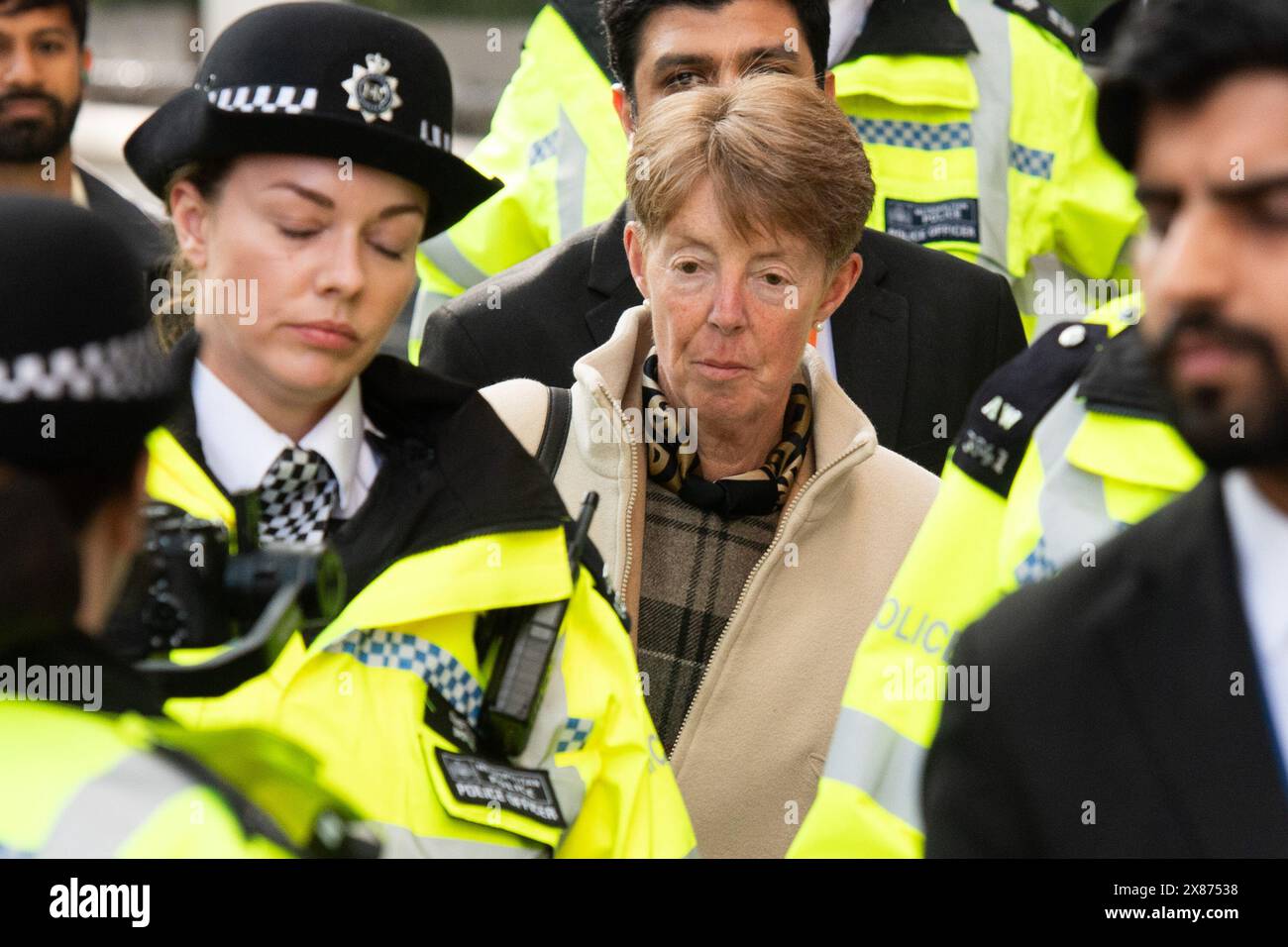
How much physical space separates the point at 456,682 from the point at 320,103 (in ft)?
2.33

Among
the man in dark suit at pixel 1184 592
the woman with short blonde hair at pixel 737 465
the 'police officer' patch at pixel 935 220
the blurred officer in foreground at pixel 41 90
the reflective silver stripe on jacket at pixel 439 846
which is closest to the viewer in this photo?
the man in dark suit at pixel 1184 592

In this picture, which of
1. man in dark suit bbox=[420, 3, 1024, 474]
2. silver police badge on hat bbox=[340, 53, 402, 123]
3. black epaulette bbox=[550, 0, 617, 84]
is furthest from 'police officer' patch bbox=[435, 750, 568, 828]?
black epaulette bbox=[550, 0, 617, 84]

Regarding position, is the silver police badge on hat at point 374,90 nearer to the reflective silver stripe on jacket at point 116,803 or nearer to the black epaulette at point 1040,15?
the reflective silver stripe on jacket at point 116,803

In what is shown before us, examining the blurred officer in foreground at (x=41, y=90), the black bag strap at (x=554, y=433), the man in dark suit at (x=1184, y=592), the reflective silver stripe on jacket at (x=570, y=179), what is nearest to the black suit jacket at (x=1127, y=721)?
the man in dark suit at (x=1184, y=592)

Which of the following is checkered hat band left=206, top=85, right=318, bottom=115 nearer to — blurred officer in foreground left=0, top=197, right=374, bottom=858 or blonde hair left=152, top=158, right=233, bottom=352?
blonde hair left=152, top=158, right=233, bottom=352

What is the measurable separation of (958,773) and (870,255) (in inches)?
78.3

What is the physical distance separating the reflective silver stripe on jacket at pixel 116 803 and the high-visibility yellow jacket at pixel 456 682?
2.94 feet

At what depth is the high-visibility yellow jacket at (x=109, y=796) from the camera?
4.59 ft

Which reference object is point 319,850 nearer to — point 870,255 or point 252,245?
point 252,245

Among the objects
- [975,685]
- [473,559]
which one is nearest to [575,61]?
[473,559]

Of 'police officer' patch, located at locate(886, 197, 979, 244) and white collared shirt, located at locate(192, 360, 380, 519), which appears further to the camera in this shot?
'police officer' patch, located at locate(886, 197, 979, 244)

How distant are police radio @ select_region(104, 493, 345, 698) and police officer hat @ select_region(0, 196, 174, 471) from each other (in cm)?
46

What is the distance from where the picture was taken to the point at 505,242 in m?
4.23

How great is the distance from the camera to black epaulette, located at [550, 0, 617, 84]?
4.23 metres
